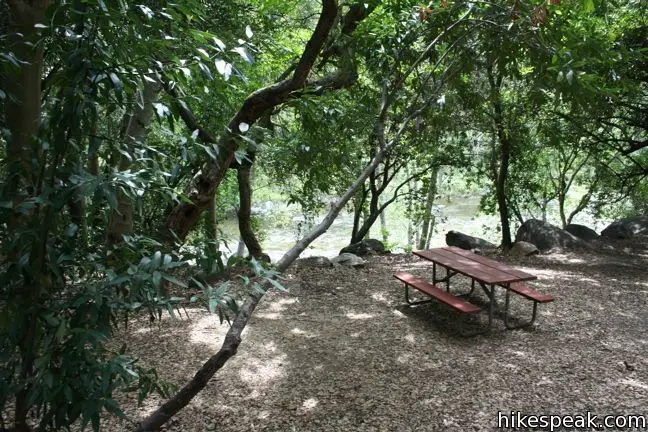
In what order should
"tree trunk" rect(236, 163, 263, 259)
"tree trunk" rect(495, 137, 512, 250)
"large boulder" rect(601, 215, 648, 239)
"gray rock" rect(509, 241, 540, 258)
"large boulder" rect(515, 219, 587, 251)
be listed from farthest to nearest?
"large boulder" rect(601, 215, 648, 239) → "tree trunk" rect(495, 137, 512, 250) → "large boulder" rect(515, 219, 587, 251) → "gray rock" rect(509, 241, 540, 258) → "tree trunk" rect(236, 163, 263, 259)

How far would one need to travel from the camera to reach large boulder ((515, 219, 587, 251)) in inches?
319

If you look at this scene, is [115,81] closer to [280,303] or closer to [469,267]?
[469,267]

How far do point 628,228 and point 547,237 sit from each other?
2.41 meters

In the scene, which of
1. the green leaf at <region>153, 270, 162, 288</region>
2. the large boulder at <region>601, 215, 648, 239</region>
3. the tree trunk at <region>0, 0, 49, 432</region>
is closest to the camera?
the green leaf at <region>153, 270, 162, 288</region>

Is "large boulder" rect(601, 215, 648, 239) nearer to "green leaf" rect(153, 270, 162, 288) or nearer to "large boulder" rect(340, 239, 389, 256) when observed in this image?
"large boulder" rect(340, 239, 389, 256)

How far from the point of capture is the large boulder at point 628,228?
920 cm

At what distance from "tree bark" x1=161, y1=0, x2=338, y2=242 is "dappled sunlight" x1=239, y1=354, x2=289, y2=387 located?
3.66 ft

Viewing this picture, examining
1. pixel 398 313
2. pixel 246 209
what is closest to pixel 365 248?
pixel 246 209

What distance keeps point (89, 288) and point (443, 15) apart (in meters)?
3.57

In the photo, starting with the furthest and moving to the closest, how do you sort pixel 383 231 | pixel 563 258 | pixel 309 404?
pixel 383 231
pixel 563 258
pixel 309 404

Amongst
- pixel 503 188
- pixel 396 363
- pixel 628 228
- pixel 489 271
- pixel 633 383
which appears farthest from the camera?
pixel 628 228

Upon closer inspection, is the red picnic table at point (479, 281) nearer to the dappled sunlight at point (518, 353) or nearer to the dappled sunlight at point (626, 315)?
the dappled sunlight at point (518, 353)

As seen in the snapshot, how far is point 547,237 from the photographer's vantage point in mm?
8227

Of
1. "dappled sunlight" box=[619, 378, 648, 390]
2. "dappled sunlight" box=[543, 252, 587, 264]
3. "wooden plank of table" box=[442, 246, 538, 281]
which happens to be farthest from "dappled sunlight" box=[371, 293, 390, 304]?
"dappled sunlight" box=[543, 252, 587, 264]
